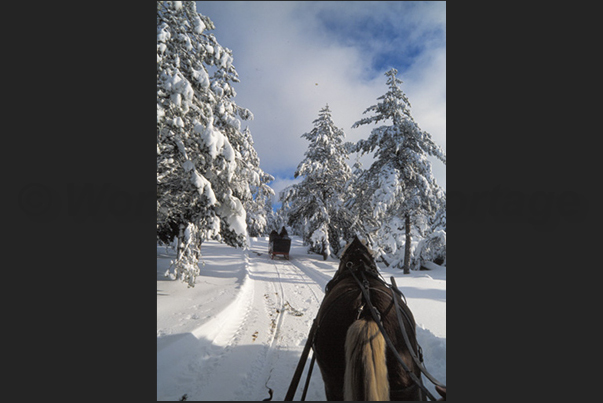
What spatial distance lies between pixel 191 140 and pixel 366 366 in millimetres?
4154

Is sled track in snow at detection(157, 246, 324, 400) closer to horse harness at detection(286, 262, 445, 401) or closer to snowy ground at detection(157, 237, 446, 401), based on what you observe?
snowy ground at detection(157, 237, 446, 401)

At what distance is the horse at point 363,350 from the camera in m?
1.34

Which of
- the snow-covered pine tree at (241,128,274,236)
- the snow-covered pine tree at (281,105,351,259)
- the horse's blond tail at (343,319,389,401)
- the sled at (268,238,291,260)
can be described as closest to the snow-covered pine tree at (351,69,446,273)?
the snow-covered pine tree at (281,105,351,259)

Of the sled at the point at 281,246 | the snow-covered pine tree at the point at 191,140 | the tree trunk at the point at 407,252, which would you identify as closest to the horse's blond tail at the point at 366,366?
the snow-covered pine tree at the point at 191,140

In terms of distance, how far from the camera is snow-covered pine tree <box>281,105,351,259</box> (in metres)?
12.3

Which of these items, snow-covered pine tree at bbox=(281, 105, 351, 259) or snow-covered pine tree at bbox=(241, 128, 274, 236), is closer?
snow-covered pine tree at bbox=(241, 128, 274, 236)

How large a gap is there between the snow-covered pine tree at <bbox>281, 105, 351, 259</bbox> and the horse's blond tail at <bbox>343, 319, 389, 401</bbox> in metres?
10.3
